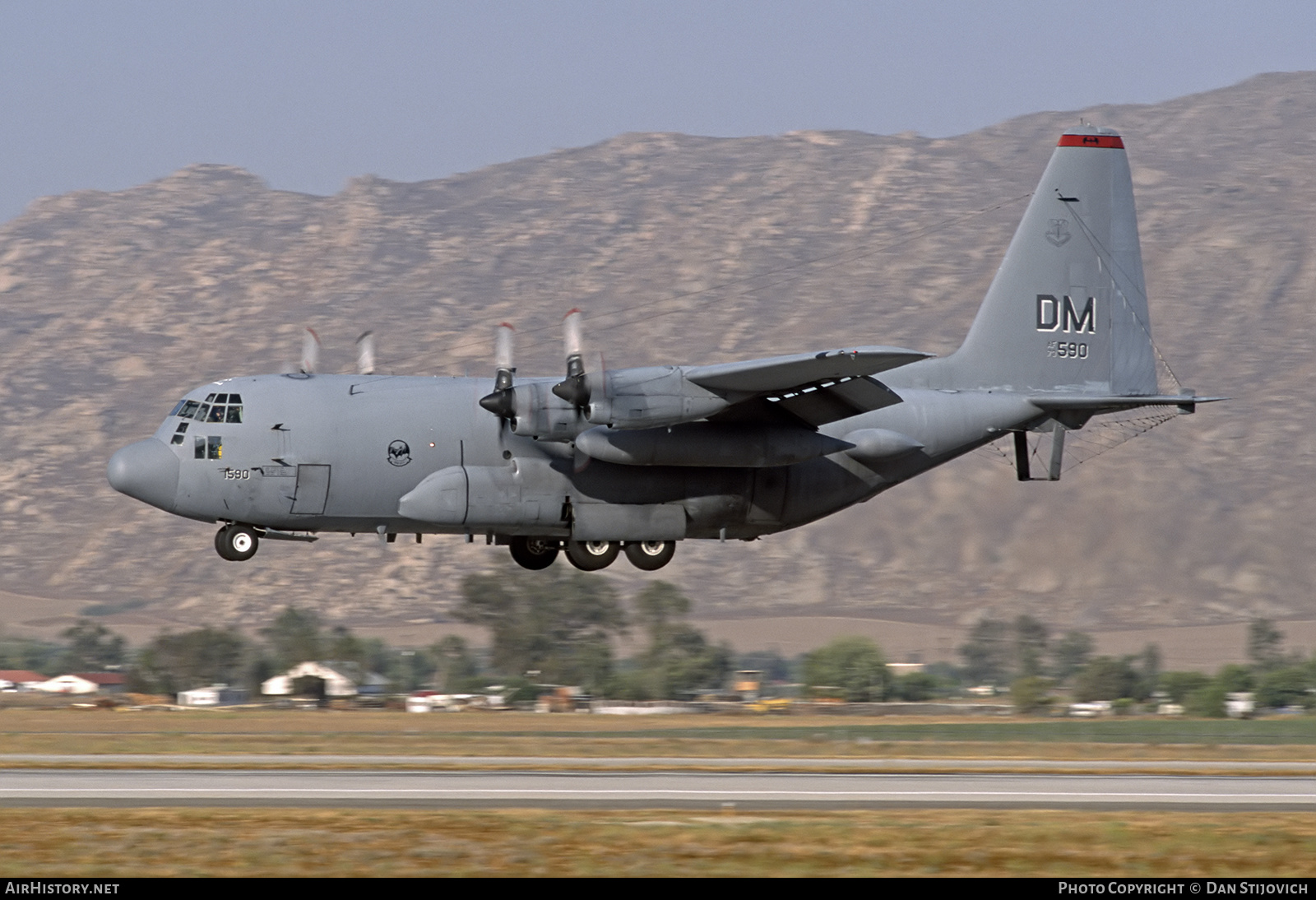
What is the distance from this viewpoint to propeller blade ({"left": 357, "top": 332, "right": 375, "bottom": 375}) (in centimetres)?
2988

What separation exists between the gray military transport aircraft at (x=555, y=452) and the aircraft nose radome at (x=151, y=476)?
3 cm

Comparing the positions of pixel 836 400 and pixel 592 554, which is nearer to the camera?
pixel 836 400

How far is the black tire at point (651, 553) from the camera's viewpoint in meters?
29.5

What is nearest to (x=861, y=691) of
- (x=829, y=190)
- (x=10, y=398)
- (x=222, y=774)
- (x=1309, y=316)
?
(x=222, y=774)

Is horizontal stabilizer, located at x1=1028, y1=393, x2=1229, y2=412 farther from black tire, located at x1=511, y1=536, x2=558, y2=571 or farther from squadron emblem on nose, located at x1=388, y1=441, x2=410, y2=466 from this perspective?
squadron emblem on nose, located at x1=388, y1=441, x2=410, y2=466

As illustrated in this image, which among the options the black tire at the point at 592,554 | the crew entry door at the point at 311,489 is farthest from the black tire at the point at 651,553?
the crew entry door at the point at 311,489

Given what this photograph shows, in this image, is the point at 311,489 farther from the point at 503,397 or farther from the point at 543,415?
the point at 543,415

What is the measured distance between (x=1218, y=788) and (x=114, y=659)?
256 ft

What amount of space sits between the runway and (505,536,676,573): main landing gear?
419 cm

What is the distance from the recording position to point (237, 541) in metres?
28.2

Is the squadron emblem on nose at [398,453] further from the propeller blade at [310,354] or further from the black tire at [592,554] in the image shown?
the black tire at [592,554]

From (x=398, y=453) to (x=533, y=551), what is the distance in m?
3.86

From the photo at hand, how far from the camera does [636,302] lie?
Result: 516 ft

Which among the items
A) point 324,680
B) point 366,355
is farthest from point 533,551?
point 324,680
